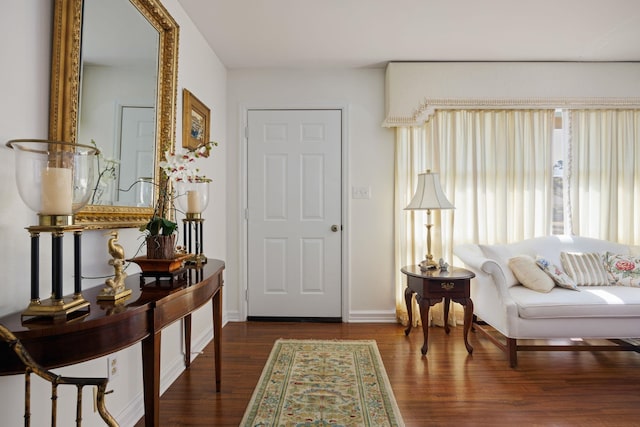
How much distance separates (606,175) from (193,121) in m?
3.71

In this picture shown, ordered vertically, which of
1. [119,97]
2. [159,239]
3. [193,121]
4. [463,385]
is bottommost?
[463,385]

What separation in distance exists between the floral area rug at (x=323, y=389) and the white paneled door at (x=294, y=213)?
0.69 metres

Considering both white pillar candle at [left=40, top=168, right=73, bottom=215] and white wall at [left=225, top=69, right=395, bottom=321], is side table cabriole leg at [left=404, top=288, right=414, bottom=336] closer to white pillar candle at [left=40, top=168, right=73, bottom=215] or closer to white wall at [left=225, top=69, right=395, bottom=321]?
white wall at [left=225, top=69, right=395, bottom=321]

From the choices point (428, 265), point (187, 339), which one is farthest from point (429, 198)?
point (187, 339)

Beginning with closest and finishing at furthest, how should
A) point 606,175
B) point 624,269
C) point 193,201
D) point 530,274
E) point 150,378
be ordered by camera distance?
point 150,378
point 193,201
point 530,274
point 624,269
point 606,175

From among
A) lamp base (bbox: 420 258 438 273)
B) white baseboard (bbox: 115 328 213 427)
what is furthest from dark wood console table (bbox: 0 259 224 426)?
lamp base (bbox: 420 258 438 273)

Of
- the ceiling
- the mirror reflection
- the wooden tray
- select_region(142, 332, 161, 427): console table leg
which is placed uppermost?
the ceiling

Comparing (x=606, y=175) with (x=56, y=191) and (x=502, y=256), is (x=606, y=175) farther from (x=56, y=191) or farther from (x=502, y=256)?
(x=56, y=191)

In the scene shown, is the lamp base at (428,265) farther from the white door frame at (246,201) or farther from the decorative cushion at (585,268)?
the decorative cushion at (585,268)

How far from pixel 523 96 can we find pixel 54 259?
3615 mm

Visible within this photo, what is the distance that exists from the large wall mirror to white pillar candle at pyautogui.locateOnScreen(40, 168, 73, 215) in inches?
14.4

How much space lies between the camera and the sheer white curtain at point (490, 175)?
3.37m

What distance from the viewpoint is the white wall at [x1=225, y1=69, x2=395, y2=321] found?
3.48 meters

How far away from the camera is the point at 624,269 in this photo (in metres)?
2.90
